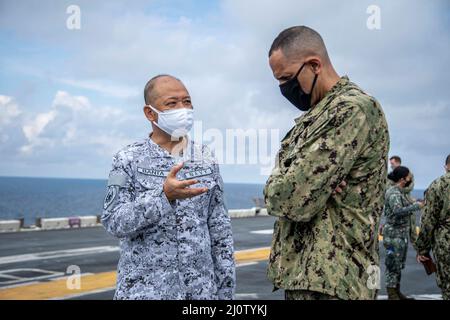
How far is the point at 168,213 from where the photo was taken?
2955mm

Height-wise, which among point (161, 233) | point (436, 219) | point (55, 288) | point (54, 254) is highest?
point (161, 233)

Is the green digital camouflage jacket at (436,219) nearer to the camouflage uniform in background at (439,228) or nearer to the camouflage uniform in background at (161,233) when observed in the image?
the camouflage uniform in background at (439,228)

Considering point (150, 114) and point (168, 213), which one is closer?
point (168, 213)

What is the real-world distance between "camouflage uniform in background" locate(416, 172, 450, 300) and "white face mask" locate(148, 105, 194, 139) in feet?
11.2

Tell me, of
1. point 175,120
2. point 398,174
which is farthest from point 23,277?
point 175,120

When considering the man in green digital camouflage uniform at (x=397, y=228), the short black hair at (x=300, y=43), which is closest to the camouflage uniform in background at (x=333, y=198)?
the short black hair at (x=300, y=43)

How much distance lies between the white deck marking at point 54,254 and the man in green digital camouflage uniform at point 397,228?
6770mm

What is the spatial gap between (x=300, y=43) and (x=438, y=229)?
150 inches

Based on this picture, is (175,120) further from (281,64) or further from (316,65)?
(316,65)

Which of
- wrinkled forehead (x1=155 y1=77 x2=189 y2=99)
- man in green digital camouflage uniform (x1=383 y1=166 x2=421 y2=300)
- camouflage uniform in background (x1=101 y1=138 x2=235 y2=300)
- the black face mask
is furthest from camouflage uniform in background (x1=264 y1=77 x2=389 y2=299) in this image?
man in green digital camouflage uniform (x1=383 y1=166 x2=421 y2=300)

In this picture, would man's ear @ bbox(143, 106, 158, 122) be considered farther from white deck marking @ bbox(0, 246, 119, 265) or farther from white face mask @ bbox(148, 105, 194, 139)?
white deck marking @ bbox(0, 246, 119, 265)

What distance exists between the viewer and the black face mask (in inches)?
103

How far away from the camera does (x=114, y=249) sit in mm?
12945
